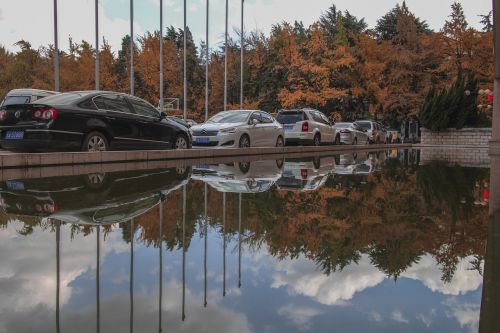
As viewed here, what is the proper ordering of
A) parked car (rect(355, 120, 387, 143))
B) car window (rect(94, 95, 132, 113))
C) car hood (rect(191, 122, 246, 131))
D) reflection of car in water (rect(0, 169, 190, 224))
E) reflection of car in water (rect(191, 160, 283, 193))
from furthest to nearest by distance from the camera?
parked car (rect(355, 120, 387, 143)), car hood (rect(191, 122, 246, 131)), car window (rect(94, 95, 132, 113)), reflection of car in water (rect(191, 160, 283, 193)), reflection of car in water (rect(0, 169, 190, 224))

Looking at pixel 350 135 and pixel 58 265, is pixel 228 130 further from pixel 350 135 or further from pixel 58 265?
pixel 58 265

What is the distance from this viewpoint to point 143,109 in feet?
41.7

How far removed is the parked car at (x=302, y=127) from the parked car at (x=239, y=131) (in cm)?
212

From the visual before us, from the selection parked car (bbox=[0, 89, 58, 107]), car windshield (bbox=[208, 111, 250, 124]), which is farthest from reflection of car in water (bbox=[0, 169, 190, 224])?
parked car (bbox=[0, 89, 58, 107])

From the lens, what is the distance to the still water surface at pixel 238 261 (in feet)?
7.67

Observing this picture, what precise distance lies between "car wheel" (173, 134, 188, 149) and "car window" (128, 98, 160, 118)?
117 cm

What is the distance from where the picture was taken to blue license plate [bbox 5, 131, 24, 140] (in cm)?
1058

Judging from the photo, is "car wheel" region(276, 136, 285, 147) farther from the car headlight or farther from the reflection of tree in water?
the reflection of tree in water

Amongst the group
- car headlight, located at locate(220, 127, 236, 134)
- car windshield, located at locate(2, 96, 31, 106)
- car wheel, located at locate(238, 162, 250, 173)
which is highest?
car windshield, located at locate(2, 96, 31, 106)

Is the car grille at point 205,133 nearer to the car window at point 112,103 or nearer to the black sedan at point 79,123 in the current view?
the black sedan at point 79,123

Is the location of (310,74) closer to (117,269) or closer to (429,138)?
(429,138)

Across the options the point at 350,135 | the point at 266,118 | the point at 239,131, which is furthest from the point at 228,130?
the point at 350,135

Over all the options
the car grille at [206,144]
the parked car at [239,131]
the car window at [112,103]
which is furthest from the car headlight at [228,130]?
the car window at [112,103]

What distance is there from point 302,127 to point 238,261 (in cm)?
1796
